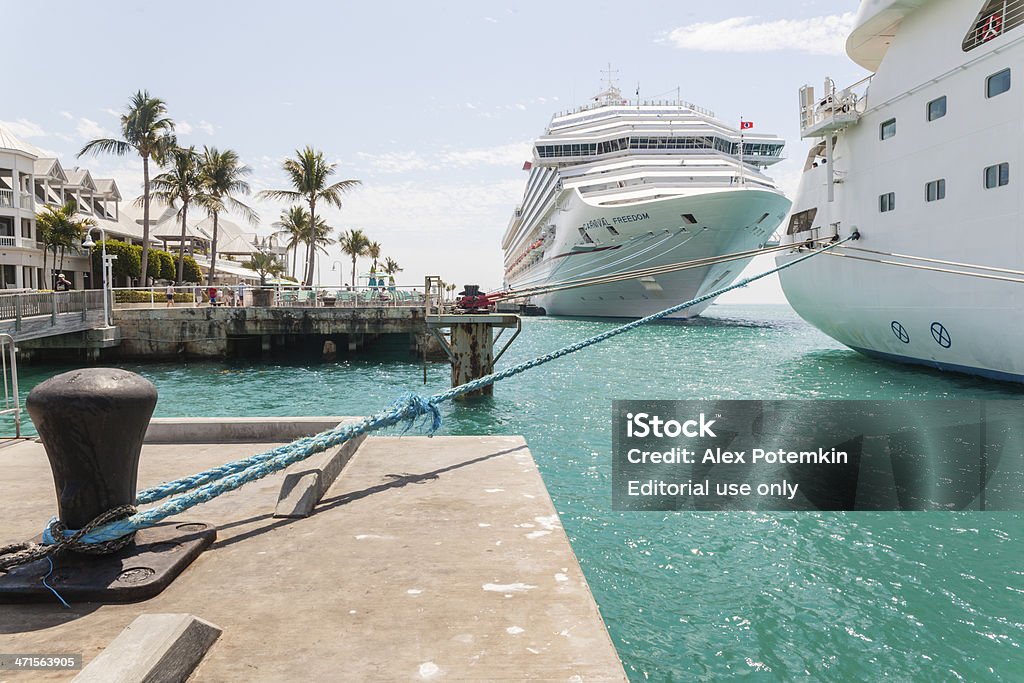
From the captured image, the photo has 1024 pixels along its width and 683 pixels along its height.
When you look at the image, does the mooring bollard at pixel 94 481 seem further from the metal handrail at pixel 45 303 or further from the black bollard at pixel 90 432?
the metal handrail at pixel 45 303

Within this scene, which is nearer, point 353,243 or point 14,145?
point 14,145

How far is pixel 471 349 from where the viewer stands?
1700 centimetres

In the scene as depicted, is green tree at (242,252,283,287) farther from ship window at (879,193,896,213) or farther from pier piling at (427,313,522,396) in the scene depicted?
ship window at (879,193,896,213)

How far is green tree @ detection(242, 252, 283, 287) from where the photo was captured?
3241 inches

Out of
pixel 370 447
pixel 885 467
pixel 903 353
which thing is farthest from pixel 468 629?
pixel 903 353

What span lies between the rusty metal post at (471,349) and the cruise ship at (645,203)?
1892cm

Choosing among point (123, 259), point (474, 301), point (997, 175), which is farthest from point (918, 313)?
point (123, 259)

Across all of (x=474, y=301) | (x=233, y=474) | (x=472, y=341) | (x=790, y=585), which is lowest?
(x=790, y=585)

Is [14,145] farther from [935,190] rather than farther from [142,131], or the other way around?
[935,190]

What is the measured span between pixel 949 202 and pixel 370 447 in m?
17.2

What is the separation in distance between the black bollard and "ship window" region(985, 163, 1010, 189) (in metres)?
18.5

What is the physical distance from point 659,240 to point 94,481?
4449 centimetres

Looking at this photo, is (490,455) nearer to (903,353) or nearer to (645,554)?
(645,554)

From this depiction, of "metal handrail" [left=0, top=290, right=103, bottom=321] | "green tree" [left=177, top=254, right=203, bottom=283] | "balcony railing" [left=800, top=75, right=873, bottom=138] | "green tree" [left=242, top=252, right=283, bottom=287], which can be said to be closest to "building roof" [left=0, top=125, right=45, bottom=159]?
"green tree" [left=177, top=254, right=203, bottom=283]
